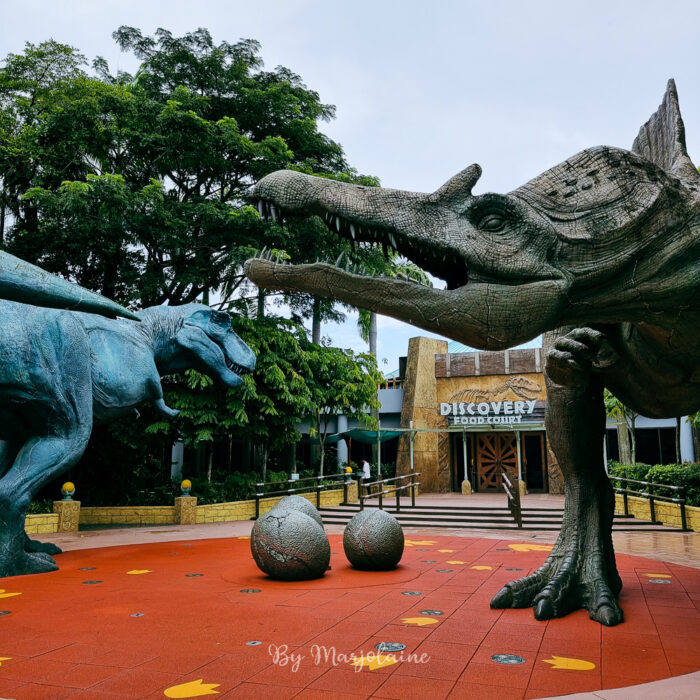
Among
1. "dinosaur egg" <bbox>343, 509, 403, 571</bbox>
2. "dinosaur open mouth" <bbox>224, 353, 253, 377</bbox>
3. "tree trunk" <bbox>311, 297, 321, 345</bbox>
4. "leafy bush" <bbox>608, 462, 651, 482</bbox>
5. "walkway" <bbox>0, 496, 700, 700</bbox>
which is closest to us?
"walkway" <bbox>0, 496, 700, 700</bbox>

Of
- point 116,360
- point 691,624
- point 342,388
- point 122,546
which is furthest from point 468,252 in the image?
point 342,388

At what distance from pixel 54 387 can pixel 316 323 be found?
11281 mm

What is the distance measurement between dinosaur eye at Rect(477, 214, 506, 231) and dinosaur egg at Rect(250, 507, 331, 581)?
4274 mm

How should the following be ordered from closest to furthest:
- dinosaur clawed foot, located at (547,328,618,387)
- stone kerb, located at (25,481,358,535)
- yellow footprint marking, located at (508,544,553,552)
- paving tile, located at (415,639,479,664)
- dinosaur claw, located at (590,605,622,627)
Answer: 1. paving tile, located at (415,639,479,664)
2. dinosaur clawed foot, located at (547,328,618,387)
3. dinosaur claw, located at (590,605,622,627)
4. yellow footprint marking, located at (508,544,553,552)
5. stone kerb, located at (25,481,358,535)

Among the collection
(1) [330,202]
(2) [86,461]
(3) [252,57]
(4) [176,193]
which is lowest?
(2) [86,461]

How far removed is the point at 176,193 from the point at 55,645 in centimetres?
1334

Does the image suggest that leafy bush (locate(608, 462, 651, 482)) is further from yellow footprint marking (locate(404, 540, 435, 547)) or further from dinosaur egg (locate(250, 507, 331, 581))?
dinosaur egg (locate(250, 507, 331, 581))

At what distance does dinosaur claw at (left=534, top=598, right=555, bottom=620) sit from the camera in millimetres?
4281

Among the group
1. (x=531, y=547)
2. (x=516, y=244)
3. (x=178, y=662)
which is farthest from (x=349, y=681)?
(x=531, y=547)

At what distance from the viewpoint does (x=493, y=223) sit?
306 centimetres

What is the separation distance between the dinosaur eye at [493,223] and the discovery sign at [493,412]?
18862 mm

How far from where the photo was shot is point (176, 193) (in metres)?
15.6

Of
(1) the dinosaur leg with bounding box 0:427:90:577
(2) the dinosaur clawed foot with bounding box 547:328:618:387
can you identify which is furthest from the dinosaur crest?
(1) the dinosaur leg with bounding box 0:427:90:577

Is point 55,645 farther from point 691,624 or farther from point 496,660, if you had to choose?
point 691,624
